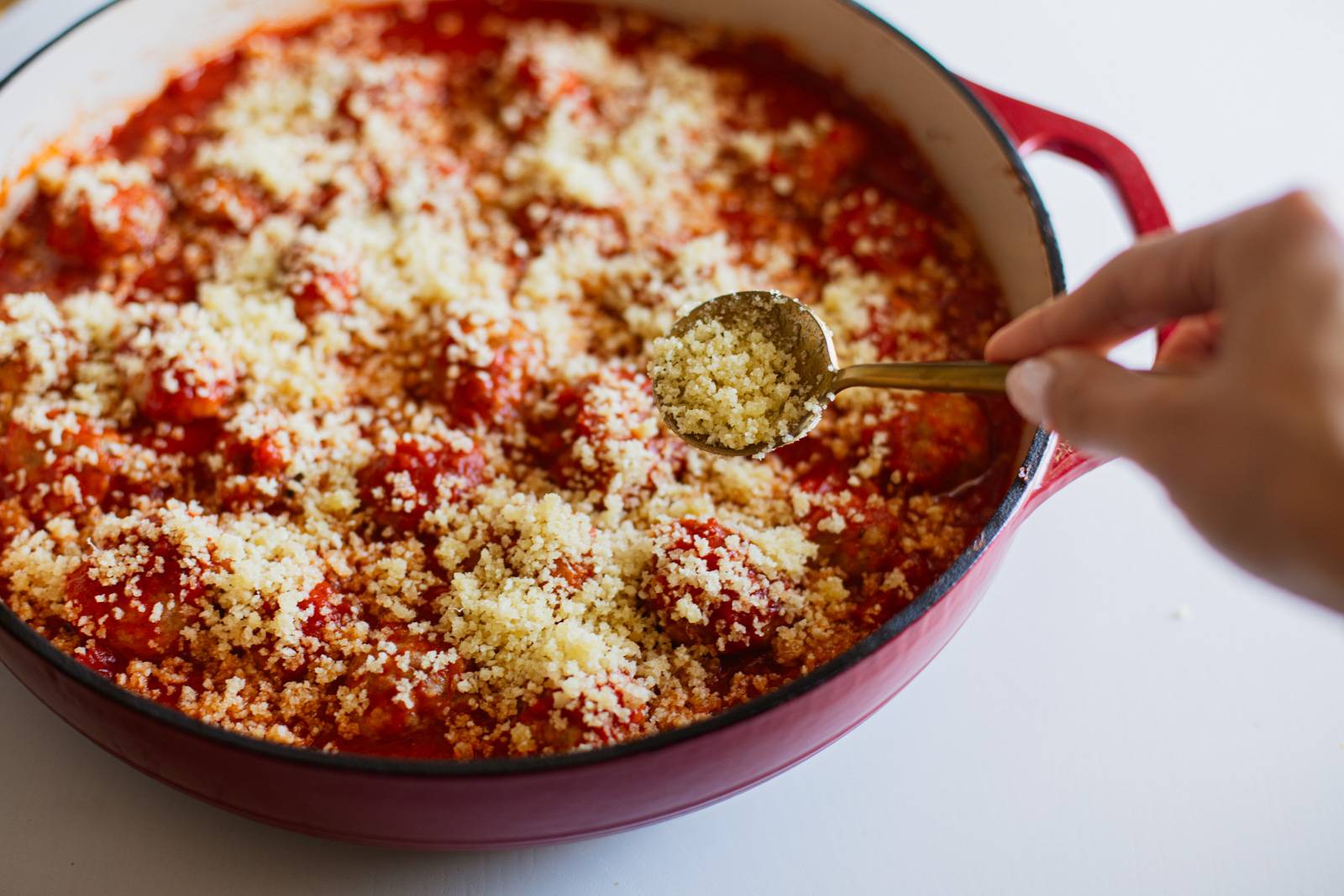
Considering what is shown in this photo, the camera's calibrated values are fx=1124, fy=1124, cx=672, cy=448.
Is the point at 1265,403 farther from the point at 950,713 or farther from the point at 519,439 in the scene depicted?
the point at 519,439

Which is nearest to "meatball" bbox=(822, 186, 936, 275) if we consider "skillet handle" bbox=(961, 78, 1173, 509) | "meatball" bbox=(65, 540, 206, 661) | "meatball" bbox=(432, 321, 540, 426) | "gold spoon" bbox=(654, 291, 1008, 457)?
"skillet handle" bbox=(961, 78, 1173, 509)

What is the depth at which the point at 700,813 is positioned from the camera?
4.63 feet

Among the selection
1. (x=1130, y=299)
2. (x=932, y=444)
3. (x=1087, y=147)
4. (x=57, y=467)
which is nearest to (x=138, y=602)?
(x=57, y=467)

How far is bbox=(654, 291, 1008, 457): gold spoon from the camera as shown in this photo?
115 cm

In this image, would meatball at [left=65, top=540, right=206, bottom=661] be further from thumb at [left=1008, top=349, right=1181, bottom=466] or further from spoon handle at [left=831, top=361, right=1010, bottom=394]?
thumb at [left=1008, top=349, right=1181, bottom=466]

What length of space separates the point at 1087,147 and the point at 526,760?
3.69 ft

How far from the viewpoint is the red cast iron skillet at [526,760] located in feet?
3.38

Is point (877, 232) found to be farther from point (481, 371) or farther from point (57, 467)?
point (57, 467)

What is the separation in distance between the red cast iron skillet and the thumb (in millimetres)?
238

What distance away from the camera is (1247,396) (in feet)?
2.61

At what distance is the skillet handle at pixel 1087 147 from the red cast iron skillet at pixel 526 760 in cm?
43

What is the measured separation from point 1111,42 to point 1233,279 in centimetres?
163

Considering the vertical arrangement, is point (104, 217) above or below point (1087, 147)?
above

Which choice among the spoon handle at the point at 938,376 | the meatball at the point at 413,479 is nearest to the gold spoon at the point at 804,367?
the spoon handle at the point at 938,376
